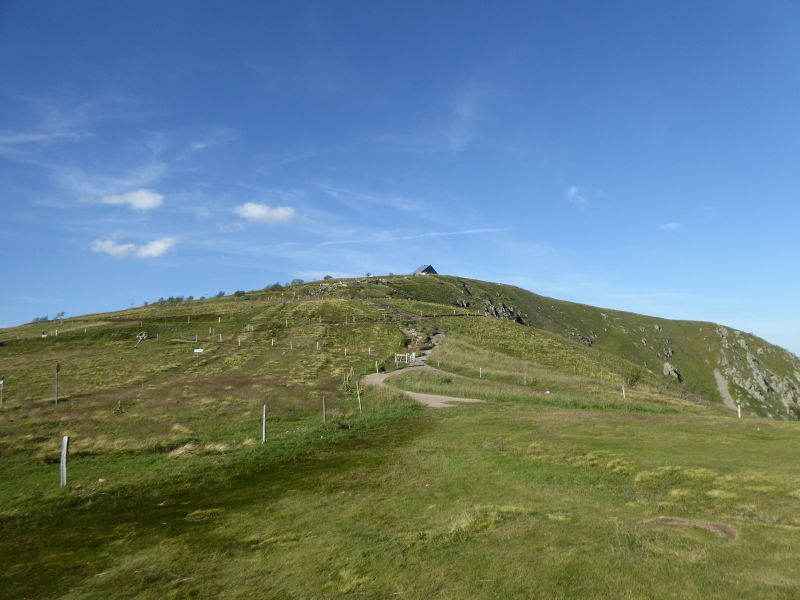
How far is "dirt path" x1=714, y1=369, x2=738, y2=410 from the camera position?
169 meters

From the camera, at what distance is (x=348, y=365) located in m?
69.6

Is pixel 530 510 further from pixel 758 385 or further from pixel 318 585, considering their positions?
pixel 758 385

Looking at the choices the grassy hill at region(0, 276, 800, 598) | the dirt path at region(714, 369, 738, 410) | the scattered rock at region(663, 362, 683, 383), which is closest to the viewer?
the grassy hill at region(0, 276, 800, 598)

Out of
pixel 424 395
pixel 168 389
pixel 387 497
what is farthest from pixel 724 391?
pixel 387 497

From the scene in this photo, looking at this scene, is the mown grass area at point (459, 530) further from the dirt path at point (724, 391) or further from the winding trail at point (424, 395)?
the dirt path at point (724, 391)

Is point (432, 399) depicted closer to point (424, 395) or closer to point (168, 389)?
point (424, 395)

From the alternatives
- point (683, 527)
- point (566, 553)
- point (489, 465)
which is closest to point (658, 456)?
point (489, 465)

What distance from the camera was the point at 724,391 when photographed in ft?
595

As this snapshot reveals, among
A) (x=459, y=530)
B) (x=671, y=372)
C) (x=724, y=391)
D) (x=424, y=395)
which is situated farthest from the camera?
(x=671, y=372)

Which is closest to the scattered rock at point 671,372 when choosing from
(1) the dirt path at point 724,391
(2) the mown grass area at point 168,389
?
(1) the dirt path at point 724,391

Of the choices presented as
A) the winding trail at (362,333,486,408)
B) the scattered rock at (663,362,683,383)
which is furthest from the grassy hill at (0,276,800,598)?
the scattered rock at (663,362,683,383)

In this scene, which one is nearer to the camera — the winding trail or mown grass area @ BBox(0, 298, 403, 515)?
mown grass area @ BBox(0, 298, 403, 515)

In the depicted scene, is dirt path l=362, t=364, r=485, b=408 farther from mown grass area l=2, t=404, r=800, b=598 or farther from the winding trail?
mown grass area l=2, t=404, r=800, b=598

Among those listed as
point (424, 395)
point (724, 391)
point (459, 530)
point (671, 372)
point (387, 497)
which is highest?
point (424, 395)
